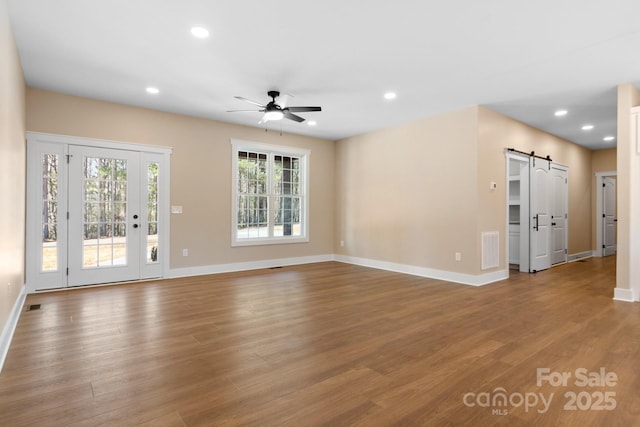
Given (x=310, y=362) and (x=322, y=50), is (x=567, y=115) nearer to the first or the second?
(x=322, y=50)

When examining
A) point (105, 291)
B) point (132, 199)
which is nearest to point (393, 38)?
point (132, 199)

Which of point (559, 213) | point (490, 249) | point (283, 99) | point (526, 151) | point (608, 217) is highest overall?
point (283, 99)

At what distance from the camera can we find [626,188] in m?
4.38

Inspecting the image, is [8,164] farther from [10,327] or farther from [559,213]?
[559,213]

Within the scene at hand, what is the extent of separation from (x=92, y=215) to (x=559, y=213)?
9113mm

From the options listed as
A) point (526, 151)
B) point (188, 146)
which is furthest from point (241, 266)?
point (526, 151)

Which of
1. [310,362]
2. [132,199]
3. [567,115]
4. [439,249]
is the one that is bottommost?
[310,362]

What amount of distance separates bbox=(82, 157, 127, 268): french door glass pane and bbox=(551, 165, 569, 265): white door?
8.33m

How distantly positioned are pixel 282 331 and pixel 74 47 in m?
3.70

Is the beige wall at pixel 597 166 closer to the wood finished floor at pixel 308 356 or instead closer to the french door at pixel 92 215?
the wood finished floor at pixel 308 356

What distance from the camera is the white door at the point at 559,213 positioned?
725 centimetres

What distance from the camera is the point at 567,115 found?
19.3ft

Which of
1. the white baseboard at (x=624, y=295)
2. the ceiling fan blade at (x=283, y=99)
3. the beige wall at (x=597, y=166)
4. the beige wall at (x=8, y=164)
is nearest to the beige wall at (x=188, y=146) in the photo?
the beige wall at (x=8, y=164)

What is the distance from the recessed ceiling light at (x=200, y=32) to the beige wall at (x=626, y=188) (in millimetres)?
5227
